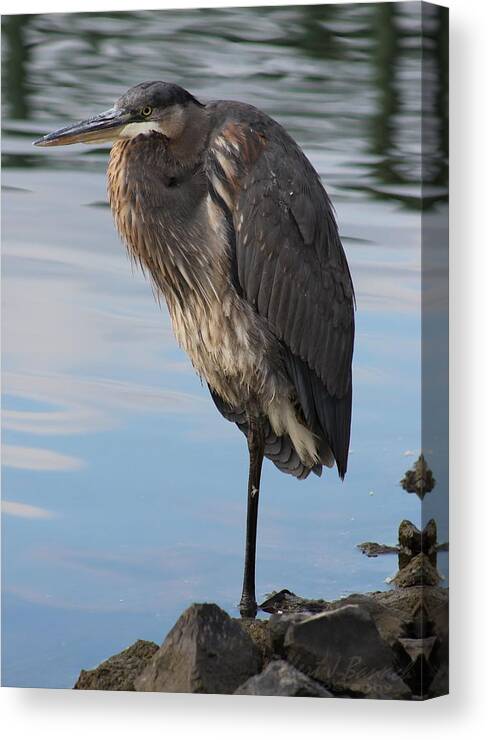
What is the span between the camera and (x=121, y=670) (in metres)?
4.68

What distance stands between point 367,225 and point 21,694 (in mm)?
1633

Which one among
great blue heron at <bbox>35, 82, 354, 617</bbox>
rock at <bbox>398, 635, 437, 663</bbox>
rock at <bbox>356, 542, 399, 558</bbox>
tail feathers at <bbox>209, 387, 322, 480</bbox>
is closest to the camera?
rock at <bbox>398, 635, 437, 663</bbox>

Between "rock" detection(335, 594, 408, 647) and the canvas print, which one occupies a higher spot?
the canvas print

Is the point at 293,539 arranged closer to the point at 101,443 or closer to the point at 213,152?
the point at 101,443

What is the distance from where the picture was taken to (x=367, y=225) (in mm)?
4531

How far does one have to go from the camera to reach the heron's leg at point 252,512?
4.64 m

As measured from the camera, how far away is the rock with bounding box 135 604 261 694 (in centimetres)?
450

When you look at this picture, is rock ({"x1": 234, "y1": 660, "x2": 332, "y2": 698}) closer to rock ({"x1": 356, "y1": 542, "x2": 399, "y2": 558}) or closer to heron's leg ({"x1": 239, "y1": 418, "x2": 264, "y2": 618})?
heron's leg ({"x1": 239, "y1": 418, "x2": 264, "y2": 618})

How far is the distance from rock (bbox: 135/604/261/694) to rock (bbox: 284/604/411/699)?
121 millimetres

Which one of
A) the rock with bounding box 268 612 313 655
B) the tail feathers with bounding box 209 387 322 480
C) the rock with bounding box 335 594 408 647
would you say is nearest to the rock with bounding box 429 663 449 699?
the rock with bounding box 335 594 408 647

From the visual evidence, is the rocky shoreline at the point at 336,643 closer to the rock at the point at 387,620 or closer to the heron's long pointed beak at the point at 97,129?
the rock at the point at 387,620

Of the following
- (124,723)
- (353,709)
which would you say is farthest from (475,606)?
(124,723)

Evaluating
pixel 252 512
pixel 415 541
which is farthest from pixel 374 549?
pixel 252 512

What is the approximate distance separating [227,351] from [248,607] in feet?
2.27
